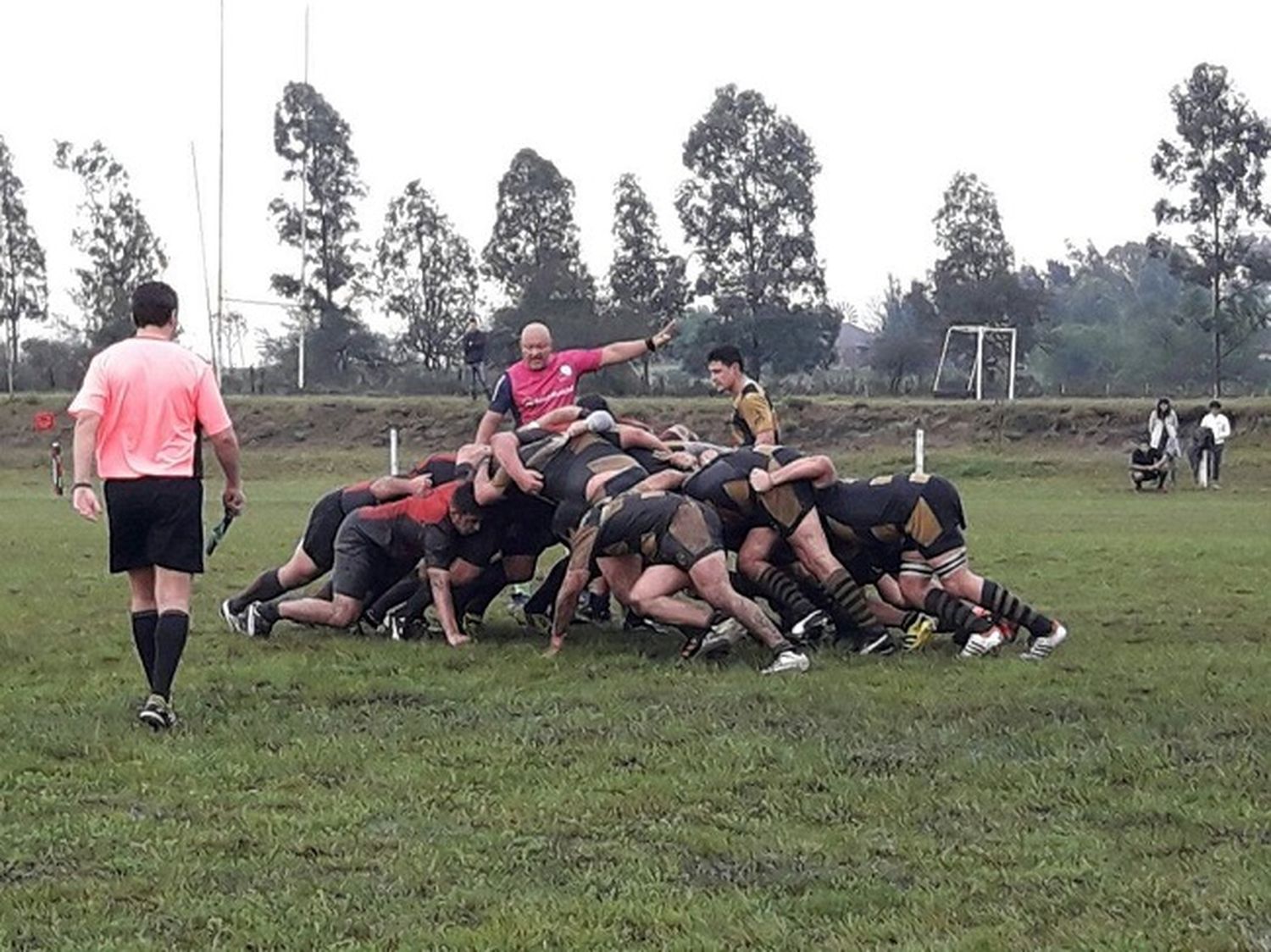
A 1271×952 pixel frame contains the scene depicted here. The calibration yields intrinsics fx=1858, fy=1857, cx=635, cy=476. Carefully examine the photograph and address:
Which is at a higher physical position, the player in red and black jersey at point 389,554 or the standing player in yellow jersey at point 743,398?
the standing player in yellow jersey at point 743,398

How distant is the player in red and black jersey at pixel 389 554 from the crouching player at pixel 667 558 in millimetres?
956

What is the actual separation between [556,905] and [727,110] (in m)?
58.4

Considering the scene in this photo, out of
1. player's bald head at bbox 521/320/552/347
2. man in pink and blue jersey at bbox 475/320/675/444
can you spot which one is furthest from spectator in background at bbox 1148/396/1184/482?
player's bald head at bbox 521/320/552/347

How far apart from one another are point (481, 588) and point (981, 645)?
9.96 ft

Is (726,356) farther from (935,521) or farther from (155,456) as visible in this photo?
(155,456)

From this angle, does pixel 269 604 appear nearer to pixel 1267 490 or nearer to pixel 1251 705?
pixel 1251 705

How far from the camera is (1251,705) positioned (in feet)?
27.2

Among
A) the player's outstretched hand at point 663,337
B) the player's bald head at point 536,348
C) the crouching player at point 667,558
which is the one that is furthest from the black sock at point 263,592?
the player's outstretched hand at point 663,337

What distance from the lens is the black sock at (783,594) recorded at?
10.2m

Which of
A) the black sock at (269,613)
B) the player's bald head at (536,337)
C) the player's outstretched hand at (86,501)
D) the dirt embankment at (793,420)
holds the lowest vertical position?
the dirt embankment at (793,420)

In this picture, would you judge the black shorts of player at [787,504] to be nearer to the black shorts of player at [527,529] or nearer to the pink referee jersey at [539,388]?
the black shorts of player at [527,529]

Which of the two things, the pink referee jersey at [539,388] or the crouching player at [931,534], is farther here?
the pink referee jersey at [539,388]

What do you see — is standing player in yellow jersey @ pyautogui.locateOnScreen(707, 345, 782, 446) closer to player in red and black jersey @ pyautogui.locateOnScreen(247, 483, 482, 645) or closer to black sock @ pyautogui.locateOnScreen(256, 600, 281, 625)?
player in red and black jersey @ pyautogui.locateOnScreen(247, 483, 482, 645)

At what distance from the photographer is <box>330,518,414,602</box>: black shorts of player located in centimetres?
1122
